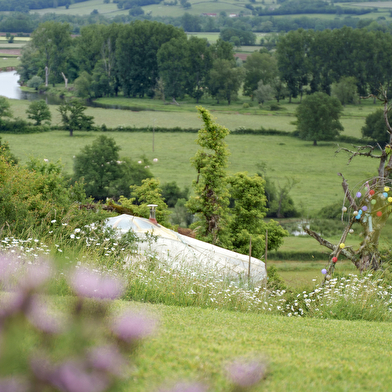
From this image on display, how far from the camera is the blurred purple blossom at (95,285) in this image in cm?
601

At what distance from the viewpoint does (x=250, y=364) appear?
4059 mm

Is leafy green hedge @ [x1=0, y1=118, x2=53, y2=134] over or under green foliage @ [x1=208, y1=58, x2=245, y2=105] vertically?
under

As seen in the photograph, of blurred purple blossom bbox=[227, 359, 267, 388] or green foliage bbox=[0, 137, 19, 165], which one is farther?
green foliage bbox=[0, 137, 19, 165]

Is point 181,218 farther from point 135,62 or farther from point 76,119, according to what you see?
point 135,62

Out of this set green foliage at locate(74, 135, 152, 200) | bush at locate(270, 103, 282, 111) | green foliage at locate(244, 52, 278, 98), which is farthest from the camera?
green foliage at locate(244, 52, 278, 98)

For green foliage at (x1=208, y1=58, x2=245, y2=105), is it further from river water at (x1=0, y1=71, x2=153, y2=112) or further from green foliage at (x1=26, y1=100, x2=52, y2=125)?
green foliage at (x1=26, y1=100, x2=52, y2=125)

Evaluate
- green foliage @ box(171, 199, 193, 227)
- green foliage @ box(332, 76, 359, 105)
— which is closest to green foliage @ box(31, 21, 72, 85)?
green foliage @ box(332, 76, 359, 105)

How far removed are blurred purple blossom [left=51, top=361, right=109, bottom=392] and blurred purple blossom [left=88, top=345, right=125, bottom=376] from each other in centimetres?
7

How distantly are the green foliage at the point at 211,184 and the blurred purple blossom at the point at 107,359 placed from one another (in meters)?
20.3

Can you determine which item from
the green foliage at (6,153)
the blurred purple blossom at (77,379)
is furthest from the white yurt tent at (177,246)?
the blurred purple blossom at (77,379)

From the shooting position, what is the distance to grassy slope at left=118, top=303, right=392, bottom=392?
12.7ft

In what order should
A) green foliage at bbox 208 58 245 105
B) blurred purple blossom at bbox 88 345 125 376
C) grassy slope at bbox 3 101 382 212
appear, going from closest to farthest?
1. blurred purple blossom at bbox 88 345 125 376
2. grassy slope at bbox 3 101 382 212
3. green foliage at bbox 208 58 245 105

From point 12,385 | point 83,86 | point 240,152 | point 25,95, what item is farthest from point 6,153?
point 25,95

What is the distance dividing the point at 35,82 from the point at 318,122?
233 ft
